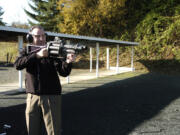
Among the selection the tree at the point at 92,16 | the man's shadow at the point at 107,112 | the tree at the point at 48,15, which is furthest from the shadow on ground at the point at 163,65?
the tree at the point at 48,15

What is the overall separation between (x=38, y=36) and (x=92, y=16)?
67.6ft

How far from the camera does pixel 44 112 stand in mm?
2232

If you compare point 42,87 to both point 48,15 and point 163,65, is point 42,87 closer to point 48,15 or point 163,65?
point 163,65

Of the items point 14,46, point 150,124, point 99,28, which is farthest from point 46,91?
point 14,46

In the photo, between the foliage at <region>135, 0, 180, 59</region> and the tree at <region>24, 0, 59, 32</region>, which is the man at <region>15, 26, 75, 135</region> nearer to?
the foliage at <region>135, 0, 180, 59</region>

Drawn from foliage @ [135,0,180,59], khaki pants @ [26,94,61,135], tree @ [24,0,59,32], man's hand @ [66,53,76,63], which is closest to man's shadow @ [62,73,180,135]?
khaki pants @ [26,94,61,135]

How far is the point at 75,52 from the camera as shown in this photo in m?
2.11

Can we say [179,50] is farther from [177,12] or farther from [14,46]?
[14,46]

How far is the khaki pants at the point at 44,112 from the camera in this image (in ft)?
7.26

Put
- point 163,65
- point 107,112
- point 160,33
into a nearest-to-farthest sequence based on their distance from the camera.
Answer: point 107,112
point 163,65
point 160,33

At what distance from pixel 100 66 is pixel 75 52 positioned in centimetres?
1902

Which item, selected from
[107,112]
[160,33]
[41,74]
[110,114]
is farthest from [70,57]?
[160,33]

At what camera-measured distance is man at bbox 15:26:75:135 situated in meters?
2.20

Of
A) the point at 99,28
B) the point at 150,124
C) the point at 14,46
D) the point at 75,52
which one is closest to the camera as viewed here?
the point at 75,52
